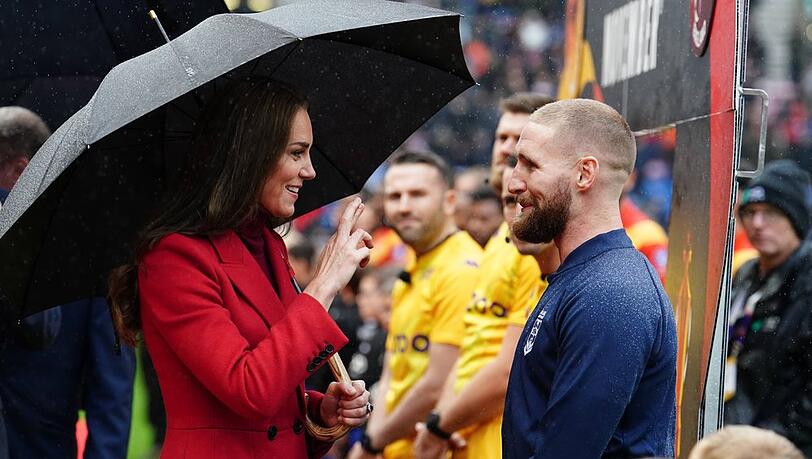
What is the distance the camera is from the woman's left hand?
3551 mm

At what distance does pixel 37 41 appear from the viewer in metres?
4.12

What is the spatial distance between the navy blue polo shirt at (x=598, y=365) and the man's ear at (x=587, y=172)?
0.47 feet

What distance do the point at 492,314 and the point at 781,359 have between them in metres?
1.42

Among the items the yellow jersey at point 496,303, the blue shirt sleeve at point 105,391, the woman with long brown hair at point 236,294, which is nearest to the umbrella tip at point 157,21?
the woman with long brown hair at point 236,294

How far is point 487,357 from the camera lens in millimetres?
5504

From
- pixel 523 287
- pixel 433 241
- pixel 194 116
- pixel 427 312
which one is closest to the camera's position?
pixel 194 116

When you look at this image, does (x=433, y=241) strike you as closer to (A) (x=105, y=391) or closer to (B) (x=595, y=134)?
(A) (x=105, y=391)

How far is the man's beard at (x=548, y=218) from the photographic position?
322cm

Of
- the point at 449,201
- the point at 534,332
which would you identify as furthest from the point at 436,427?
the point at 534,332

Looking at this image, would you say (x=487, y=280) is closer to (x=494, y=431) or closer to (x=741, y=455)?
(x=494, y=431)

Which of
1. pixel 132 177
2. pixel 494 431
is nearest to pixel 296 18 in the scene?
pixel 132 177

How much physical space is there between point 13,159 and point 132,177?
4.97ft

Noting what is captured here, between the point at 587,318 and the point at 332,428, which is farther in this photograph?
the point at 332,428

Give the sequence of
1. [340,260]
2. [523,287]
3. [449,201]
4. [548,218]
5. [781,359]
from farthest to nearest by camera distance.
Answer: [449,201] → [781,359] → [523,287] → [340,260] → [548,218]
